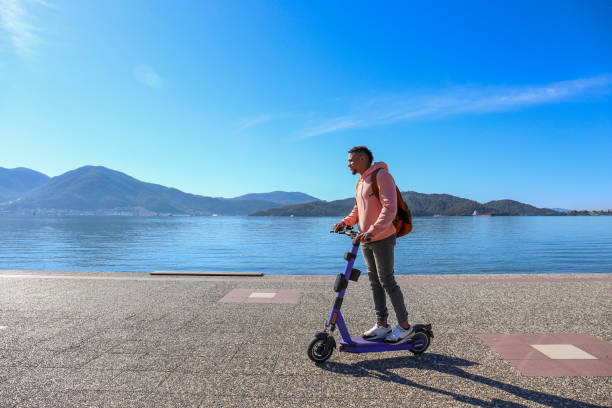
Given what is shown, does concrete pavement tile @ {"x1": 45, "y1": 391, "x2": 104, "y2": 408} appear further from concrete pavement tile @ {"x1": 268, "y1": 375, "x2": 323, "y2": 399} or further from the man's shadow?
the man's shadow

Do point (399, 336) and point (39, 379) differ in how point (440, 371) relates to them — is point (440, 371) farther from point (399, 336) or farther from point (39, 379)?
point (39, 379)

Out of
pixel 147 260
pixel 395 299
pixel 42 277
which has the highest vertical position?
pixel 395 299

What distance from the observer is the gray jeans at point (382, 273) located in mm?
3848

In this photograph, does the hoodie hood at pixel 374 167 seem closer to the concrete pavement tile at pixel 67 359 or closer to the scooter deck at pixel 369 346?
the scooter deck at pixel 369 346

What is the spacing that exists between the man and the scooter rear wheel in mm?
65

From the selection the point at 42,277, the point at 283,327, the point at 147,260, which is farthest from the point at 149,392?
the point at 147,260

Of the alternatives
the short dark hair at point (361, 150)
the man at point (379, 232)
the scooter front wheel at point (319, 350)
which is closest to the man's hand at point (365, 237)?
the man at point (379, 232)

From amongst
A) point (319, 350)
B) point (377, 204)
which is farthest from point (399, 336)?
point (377, 204)

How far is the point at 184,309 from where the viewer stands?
6070 mm

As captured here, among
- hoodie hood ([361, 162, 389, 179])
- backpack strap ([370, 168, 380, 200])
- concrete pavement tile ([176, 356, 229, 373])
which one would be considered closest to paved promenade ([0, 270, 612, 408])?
concrete pavement tile ([176, 356, 229, 373])

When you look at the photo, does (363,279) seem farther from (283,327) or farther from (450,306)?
(283,327)

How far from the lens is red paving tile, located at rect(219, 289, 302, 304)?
6.64 metres

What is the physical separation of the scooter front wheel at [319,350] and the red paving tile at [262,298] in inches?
108

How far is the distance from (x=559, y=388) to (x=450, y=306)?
3017 millimetres
